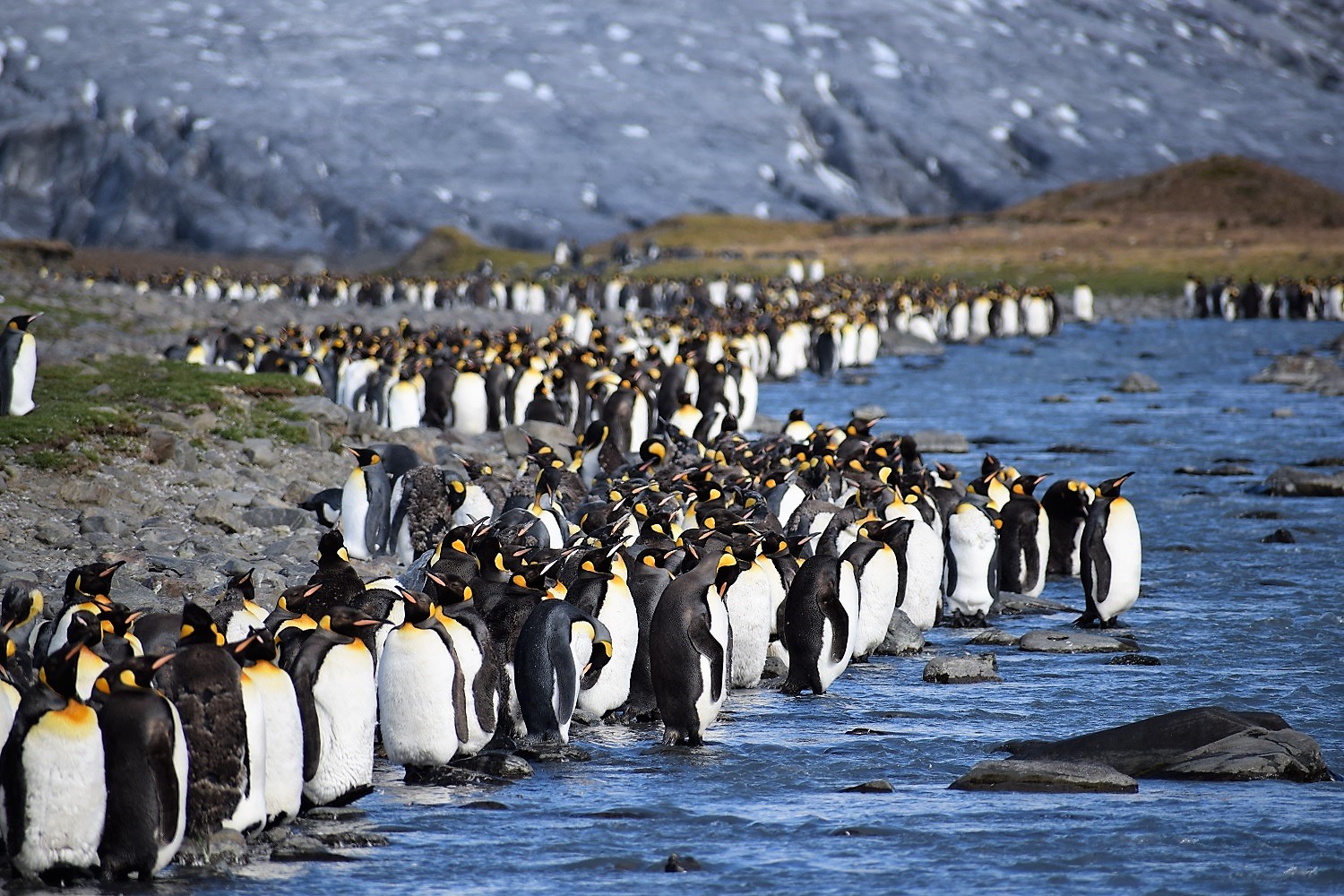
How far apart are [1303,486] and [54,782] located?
1357 centimetres

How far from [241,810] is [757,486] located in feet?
21.3

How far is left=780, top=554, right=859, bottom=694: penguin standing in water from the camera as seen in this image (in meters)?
8.12

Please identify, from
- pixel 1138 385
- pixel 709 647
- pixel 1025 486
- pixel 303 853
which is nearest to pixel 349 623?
pixel 303 853

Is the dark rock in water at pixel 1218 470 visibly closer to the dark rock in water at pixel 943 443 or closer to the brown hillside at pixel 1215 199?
the dark rock in water at pixel 943 443

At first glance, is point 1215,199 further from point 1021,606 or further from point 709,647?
point 709,647

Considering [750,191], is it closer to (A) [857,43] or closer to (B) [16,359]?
(A) [857,43]

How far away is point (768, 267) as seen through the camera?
52.2 metres

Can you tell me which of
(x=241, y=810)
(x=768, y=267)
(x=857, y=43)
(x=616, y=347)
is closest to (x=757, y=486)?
(x=241, y=810)

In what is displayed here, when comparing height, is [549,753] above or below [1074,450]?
below

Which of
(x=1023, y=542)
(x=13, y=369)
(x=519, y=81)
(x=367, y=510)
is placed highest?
(x=519, y=81)

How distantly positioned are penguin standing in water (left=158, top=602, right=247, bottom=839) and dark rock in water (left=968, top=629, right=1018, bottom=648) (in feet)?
18.1

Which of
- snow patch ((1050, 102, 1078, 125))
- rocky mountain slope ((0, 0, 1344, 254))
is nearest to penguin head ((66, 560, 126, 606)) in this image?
rocky mountain slope ((0, 0, 1344, 254))

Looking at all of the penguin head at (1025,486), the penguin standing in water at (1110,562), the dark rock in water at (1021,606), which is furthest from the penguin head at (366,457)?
the penguin standing in water at (1110,562)

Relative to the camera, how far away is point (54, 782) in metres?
4.88
